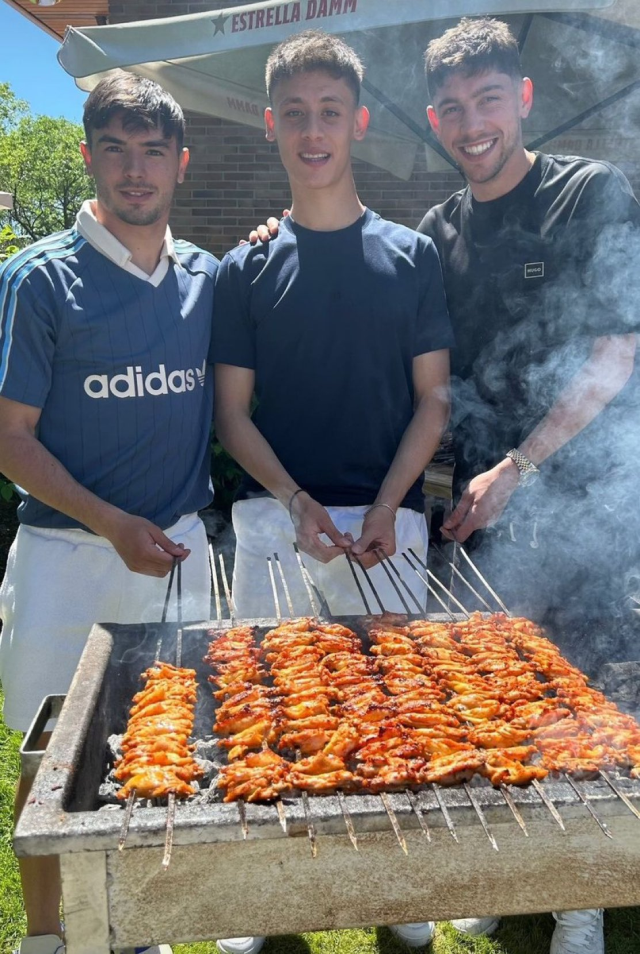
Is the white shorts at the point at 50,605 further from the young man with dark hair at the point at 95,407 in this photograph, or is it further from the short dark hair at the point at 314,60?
the short dark hair at the point at 314,60

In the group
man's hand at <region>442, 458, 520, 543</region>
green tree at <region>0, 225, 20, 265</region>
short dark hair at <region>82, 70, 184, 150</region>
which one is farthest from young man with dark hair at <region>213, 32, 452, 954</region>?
green tree at <region>0, 225, 20, 265</region>

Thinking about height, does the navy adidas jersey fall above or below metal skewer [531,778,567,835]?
above

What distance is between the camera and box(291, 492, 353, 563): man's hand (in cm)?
323

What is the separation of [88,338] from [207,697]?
1.47 m

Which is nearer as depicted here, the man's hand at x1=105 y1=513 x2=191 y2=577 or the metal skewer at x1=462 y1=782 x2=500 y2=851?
the metal skewer at x1=462 y1=782 x2=500 y2=851

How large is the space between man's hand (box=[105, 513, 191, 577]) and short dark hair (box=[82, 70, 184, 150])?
5.22 ft

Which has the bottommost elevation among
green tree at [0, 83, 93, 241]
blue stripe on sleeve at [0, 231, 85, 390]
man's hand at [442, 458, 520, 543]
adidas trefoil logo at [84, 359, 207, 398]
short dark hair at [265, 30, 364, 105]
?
man's hand at [442, 458, 520, 543]

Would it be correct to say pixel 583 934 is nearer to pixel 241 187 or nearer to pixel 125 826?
pixel 125 826

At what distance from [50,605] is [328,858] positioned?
1776mm

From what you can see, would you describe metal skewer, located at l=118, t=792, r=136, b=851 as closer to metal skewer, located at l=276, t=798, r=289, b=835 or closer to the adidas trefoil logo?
metal skewer, located at l=276, t=798, r=289, b=835

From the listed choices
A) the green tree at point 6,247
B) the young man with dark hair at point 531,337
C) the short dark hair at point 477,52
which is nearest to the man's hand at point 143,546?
the young man with dark hair at point 531,337

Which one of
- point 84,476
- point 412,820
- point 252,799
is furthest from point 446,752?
point 84,476

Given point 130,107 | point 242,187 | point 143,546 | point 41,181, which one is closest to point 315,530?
point 143,546

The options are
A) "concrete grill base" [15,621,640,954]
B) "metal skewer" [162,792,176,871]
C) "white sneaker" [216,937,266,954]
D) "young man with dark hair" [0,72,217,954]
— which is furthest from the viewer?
"white sneaker" [216,937,266,954]
